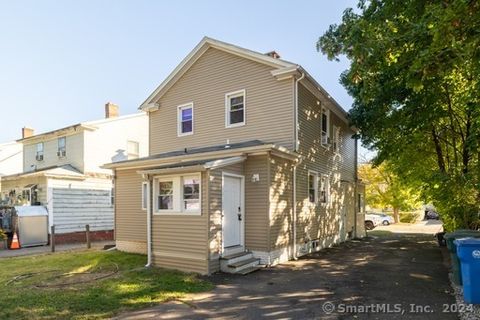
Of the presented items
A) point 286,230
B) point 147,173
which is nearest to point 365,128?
point 286,230

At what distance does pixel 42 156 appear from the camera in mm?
23141

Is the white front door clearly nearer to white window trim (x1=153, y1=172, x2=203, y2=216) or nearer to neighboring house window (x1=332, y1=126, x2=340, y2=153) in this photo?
white window trim (x1=153, y1=172, x2=203, y2=216)

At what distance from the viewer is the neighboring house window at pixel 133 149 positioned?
22.6m

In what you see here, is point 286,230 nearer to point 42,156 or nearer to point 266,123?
point 266,123

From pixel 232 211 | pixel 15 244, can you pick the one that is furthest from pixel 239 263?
pixel 15 244

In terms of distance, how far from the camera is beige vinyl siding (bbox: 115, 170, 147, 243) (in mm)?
13977

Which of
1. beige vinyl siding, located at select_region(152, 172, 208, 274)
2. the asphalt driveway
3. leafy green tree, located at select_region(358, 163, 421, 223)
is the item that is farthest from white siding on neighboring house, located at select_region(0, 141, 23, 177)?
leafy green tree, located at select_region(358, 163, 421, 223)

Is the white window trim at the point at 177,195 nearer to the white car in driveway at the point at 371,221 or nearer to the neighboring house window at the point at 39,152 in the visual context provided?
the neighboring house window at the point at 39,152

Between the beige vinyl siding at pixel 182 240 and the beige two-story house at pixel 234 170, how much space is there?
3 centimetres

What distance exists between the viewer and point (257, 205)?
11.2 metres

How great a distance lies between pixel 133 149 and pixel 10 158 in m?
14.1

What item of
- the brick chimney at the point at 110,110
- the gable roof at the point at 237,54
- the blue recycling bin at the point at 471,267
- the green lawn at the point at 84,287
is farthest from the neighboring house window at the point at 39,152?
the blue recycling bin at the point at 471,267

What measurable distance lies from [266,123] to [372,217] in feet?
69.2

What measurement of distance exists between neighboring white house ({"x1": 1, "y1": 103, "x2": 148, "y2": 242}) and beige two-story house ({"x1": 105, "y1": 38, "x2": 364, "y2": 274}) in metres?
6.06
